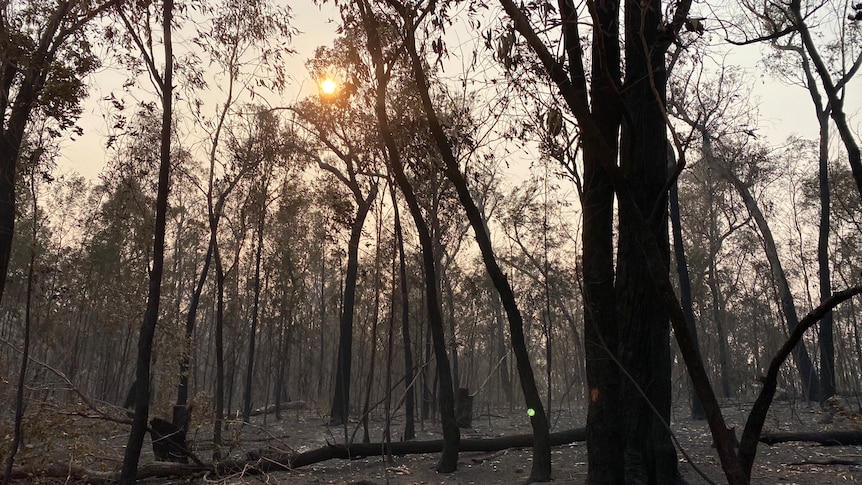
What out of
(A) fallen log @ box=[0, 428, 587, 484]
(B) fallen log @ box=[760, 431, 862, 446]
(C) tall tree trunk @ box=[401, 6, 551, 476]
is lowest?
(A) fallen log @ box=[0, 428, 587, 484]

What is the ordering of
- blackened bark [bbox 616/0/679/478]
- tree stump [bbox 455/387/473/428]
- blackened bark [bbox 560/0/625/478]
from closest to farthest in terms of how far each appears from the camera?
blackened bark [bbox 560/0/625/478] < blackened bark [bbox 616/0/679/478] < tree stump [bbox 455/387/473/428]

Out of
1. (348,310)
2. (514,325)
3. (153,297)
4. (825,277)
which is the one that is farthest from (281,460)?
(825,277)

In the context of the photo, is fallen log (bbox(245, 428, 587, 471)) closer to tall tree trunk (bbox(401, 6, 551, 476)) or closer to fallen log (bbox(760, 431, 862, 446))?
tall tree trunk (bbox(401, 6, 551, 476))

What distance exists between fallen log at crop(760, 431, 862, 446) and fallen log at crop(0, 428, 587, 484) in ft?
9.31

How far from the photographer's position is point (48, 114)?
8.20 metres

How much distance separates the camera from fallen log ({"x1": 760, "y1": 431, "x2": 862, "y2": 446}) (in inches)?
324

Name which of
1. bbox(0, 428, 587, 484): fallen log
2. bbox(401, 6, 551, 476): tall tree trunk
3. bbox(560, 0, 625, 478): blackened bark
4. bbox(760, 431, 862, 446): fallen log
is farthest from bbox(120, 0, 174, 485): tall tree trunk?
bbox(760, 431, 862, 446): fallen log

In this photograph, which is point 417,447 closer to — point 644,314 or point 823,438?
point 644,314

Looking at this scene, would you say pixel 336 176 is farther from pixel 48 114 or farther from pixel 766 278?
pixel 766 278

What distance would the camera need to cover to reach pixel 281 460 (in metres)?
8.58

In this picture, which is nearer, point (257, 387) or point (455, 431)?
point (455, 431)

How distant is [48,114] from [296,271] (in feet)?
46.0

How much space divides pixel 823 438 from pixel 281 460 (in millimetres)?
8177

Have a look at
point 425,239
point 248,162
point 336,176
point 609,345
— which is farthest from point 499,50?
point 336,176
